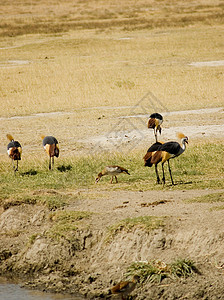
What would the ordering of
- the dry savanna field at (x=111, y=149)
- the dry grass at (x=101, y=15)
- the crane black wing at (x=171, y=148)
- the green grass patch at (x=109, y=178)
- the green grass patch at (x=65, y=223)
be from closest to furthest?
the dry savanna field at (x=111, y=149), the green grass patch at (x=65, y=223), the crane black wing at (x=171, y=148), the green grass patch at (x=109, y=178), the dry grass at (x=101, y=15)

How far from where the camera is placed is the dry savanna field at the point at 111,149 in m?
9.56

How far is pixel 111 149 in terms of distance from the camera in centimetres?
1805

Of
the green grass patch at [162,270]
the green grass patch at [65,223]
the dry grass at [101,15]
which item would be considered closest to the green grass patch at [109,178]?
the green grass patch at [65,223]

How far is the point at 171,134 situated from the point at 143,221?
10099mm

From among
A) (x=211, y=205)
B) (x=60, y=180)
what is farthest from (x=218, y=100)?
(x=211, y=205)

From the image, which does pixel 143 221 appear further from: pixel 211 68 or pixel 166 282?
pixel 211 68

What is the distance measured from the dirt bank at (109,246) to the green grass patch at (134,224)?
53 mm

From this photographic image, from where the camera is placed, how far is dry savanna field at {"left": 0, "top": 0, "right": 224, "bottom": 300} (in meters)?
9.56

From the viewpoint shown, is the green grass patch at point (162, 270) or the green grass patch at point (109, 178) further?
the green grass patch at point (109, 178)

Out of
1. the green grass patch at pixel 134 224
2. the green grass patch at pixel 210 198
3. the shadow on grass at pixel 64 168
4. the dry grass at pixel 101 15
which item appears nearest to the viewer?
the green grass patch at pixel 134 224

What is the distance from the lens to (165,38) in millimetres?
44219

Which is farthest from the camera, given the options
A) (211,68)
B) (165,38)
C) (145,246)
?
(165,38)

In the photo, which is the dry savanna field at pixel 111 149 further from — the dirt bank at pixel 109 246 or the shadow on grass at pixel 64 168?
the shadow on grass at pixel 64 168

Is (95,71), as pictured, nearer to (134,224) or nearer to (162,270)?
(134,224)
